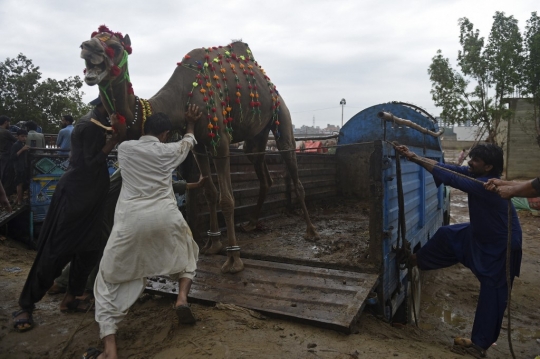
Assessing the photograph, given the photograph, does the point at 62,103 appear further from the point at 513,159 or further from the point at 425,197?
the point at 513,159

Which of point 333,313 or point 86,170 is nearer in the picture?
point 333,313

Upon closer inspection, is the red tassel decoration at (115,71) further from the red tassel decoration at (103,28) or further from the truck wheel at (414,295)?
the truck wheel at (414,295)

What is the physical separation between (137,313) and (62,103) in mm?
15667

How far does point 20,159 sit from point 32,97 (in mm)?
11278

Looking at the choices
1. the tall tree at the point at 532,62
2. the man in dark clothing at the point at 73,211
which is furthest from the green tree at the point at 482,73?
the man in dark clothing at the point at 73,211

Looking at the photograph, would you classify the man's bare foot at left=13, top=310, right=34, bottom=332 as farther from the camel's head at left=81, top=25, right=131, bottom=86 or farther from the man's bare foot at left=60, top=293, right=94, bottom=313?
the camel's head at left=81, top=25, right=131, bottom=86

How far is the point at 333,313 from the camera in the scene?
9.04 ft

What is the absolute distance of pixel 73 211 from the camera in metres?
3.04

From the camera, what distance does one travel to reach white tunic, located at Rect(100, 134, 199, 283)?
2531 mm

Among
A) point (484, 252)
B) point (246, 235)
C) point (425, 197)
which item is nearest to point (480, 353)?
point (484, 252)

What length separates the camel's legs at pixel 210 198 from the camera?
157 inches

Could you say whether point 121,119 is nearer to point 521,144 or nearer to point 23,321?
point 23,321

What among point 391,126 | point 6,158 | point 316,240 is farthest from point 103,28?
point 6,158

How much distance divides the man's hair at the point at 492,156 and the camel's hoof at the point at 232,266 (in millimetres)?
2192
